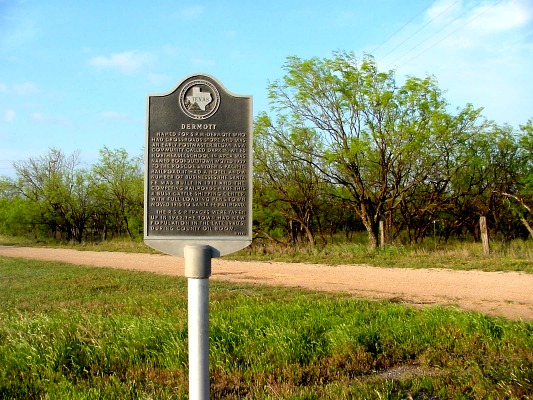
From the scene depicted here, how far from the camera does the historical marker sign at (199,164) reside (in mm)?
4617

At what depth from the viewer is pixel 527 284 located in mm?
11359

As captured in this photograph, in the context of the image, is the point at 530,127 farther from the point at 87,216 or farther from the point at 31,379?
the point at 87,216

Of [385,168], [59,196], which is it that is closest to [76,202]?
[59,196]

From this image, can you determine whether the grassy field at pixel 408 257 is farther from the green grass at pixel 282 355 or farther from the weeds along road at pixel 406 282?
the green grass at pixel 282 355

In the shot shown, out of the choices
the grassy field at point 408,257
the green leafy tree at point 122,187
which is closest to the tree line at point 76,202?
the green leafy tree at point 122,187

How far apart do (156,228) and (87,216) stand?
1651 inches

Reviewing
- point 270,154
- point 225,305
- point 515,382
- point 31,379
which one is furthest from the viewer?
point 270,154

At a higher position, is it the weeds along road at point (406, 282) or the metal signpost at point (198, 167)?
the metal signpost at point (198, 167)

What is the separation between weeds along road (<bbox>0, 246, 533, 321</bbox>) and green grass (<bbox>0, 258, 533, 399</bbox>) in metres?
2.06

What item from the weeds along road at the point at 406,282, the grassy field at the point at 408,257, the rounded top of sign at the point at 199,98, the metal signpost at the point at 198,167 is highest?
the rounded top of sign at the point at 199,98

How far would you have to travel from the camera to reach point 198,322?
415 centimetres

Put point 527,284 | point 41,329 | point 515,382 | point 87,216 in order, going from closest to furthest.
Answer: point 515,382
point 41,329
point 527,284
point 87,216

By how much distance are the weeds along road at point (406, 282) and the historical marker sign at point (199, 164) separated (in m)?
5.01

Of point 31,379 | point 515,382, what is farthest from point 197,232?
point 515,382
